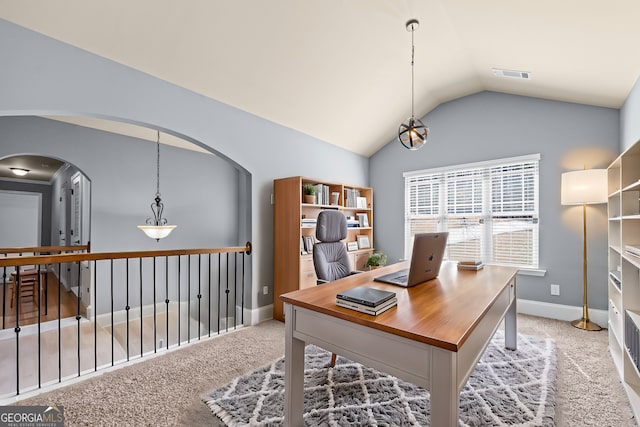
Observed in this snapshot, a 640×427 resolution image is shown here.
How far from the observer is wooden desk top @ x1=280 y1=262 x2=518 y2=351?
1.03m

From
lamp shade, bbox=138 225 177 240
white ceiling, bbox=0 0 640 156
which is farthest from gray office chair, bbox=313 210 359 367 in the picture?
lamp shade, bbox=138 225 177 240

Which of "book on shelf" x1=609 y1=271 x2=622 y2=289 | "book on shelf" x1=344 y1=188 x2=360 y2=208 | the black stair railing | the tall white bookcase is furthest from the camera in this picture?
"book on shelf" x1=344 y1=188 x2=360 y2=208

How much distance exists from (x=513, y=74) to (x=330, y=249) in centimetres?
290

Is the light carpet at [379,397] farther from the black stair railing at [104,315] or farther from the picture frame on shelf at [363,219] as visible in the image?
the picture frame on shelf at [363,219]

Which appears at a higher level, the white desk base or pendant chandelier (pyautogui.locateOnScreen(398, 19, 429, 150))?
pendant chandelier (pyautogui.locateOnScreen(398, 19, 429, 150))

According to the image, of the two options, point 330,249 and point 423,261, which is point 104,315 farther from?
point 423,261

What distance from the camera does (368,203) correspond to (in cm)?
474

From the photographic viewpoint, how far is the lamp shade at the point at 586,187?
2936 mm

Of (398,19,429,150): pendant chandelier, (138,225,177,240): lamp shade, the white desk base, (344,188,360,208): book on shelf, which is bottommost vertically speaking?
the white desk base

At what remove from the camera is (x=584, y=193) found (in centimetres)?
299

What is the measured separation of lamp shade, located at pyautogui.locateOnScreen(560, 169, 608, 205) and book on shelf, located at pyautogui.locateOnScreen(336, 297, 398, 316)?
2962 mm

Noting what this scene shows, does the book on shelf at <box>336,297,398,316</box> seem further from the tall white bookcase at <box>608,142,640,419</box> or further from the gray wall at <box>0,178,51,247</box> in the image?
the gray wall at <box>0,178,51,247</box>

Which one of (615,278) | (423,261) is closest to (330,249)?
(423,261)

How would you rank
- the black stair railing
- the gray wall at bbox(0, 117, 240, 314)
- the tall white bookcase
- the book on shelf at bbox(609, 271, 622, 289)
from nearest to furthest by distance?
1. the tall white bookcase
2. the book on shelf at bbox(609, 271, 622, 289)
3. the black stair railing
4. the gray wall at bbox(0, 117, 240, 314)
